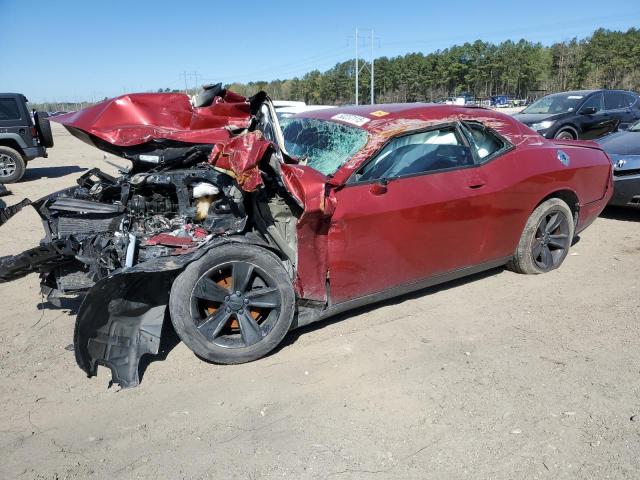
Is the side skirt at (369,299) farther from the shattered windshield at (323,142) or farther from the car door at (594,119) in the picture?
the car door at (594,119)

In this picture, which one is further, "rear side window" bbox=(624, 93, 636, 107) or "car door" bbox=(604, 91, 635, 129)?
"rear side window" bbox=(624, 93, 636, 107)

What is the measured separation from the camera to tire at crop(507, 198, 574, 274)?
177 inches

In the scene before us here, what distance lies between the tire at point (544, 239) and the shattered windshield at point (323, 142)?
1892mm

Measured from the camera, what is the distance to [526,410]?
2.79m

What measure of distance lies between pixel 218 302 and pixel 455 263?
75.6 inches

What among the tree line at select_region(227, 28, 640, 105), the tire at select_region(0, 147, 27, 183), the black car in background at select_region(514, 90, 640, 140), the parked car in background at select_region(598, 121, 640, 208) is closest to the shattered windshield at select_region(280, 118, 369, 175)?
the parked car in background at select_region(598, 121, 640, 208)

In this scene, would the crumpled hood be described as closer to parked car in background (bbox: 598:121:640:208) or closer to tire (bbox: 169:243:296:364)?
tire (bbox: 169:243:296:364)

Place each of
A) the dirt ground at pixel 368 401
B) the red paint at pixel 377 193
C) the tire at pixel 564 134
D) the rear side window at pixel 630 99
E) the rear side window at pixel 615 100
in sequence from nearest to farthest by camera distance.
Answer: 1. the dirt ground at pixel 368 401
2. the red paint at pixel 377 193
3. the tire at pixel 564 134
4. the rear side window at pixel 615 100
5. the rear side window at pixel 630 99

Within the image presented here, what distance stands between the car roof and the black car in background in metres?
7.64

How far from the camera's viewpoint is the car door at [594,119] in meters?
11.4

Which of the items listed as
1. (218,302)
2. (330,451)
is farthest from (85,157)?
(330,451)

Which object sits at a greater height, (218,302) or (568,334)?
(218,302)

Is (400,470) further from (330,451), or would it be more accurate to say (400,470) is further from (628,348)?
(628,348)

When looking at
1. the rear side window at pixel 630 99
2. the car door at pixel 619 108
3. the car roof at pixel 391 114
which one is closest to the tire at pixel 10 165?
the car roof at pixel 391 114
